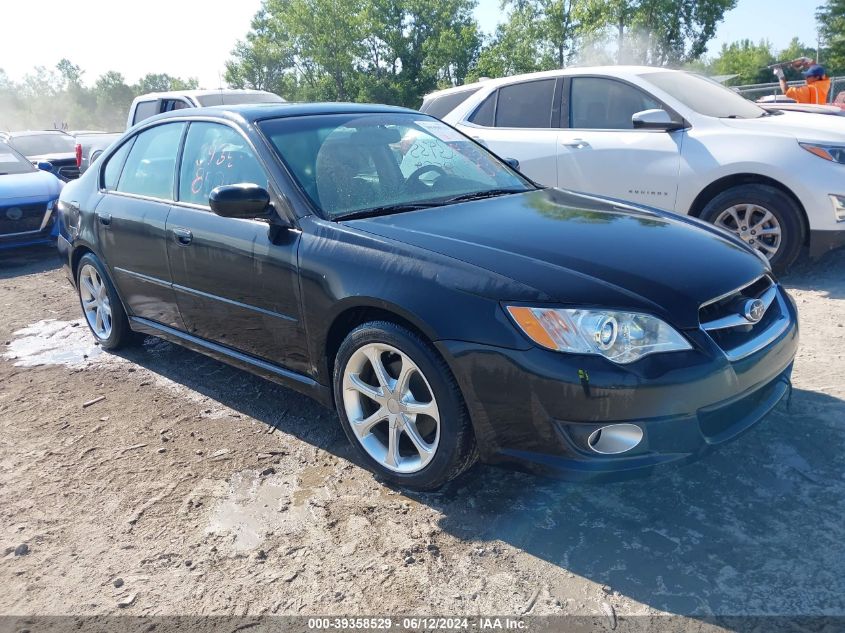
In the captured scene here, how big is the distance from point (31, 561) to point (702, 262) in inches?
112

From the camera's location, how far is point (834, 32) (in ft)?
159

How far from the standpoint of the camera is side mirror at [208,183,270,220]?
10.4ft

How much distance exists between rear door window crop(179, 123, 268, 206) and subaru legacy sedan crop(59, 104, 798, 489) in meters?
0.01

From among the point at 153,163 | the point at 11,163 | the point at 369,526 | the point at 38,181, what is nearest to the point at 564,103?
the point at 153,163

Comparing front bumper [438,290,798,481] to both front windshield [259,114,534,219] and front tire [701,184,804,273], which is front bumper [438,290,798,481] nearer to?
front windshield [259,114,534,219]

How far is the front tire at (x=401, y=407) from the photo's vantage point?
2.65 m

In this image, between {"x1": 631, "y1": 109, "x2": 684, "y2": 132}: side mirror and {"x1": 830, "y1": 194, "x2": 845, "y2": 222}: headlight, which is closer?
{"x1": 830, "y1": 194, "x2": 845, "y2": 222}: headlight

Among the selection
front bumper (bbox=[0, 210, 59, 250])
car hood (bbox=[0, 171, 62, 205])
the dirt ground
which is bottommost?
the dirt ground

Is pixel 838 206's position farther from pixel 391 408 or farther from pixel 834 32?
pixel 834 32

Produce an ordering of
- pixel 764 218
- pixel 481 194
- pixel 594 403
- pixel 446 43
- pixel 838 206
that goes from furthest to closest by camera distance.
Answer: pixel 446 43
pixel 764 218
pixel 838 206
pixel 481 194
pixel 594 403

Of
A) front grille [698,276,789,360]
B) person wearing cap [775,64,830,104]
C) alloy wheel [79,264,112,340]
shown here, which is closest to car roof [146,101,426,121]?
alloy wheel [79,264,112,340]

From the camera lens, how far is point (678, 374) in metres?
2.37

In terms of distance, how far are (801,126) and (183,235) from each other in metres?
4.64

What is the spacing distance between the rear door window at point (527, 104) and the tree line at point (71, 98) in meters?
81.5
